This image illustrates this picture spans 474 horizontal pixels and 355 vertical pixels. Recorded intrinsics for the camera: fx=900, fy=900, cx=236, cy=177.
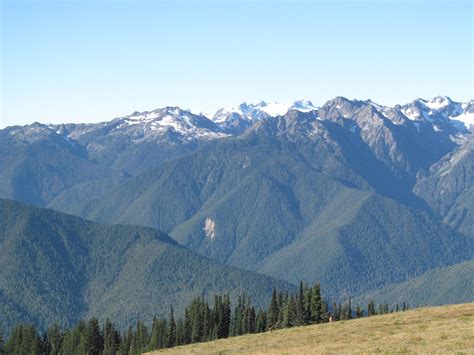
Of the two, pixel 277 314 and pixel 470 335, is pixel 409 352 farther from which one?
pixel 277 314

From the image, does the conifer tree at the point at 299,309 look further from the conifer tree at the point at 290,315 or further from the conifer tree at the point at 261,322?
the conifer tree at the point at 261,322

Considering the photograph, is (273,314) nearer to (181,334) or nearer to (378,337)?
(181,334)

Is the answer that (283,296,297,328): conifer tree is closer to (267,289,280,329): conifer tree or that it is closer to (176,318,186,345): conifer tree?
(267,289,280,329): conifer tree

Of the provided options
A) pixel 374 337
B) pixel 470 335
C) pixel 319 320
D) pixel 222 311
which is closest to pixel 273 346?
pixel 374 337

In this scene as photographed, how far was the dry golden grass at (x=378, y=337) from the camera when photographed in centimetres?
6881

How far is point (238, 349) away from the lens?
297 feet

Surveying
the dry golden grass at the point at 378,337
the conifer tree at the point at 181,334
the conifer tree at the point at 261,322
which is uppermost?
the conifer tree at the point at 261,322

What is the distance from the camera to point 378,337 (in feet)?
262

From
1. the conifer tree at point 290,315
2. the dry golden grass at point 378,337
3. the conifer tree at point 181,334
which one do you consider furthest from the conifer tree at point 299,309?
the dry golden grass at point 378,337

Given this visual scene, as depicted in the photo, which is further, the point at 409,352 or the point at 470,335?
the point at 470,335

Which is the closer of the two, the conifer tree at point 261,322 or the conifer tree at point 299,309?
the conifer tree at point 299,309

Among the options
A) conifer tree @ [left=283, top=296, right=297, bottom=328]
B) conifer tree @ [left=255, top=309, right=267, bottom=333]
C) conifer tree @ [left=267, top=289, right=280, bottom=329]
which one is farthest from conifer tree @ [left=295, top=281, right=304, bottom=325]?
conifer tree @ [left=255, top=309, right=267, bottom=333]

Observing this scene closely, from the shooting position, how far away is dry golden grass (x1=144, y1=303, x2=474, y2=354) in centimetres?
6881

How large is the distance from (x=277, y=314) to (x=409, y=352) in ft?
430
